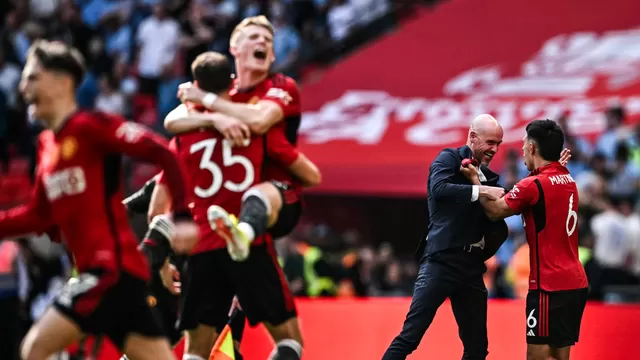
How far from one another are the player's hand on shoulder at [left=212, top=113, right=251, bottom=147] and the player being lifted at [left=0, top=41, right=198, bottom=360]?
0.86m

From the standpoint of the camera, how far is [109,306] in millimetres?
5844

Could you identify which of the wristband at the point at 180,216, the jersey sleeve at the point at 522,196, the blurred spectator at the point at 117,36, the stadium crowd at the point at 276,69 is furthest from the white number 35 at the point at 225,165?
the blurred spectator at the point at 117,36

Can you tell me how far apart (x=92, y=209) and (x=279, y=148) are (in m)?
1.48

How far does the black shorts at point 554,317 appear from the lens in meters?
7.77

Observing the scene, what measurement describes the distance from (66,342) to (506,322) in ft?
16.9

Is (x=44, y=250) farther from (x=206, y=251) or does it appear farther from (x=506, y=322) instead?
(x=206, y=251)

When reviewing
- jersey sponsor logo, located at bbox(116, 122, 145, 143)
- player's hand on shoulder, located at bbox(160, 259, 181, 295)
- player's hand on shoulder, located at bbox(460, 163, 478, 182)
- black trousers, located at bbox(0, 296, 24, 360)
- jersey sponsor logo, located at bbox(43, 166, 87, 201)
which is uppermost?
jersey sponsor logo, located at bbox(116, 122, 145, 143)

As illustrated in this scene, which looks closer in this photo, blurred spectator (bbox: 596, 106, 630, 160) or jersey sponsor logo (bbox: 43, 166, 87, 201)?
jersey sponsor logo (bbox: 43, 166, 87, 201)

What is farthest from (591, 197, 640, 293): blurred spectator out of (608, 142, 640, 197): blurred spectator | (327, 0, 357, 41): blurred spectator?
(327, 0, 357, 41): blurred spectator

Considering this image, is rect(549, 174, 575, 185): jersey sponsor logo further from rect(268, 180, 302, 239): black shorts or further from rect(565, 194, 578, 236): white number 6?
rect(268, 180, 302, 239): black shorts

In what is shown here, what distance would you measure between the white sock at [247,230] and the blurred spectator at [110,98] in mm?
12334

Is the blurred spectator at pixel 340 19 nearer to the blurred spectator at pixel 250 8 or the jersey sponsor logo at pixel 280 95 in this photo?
the blurred spectator at pixel 250 8

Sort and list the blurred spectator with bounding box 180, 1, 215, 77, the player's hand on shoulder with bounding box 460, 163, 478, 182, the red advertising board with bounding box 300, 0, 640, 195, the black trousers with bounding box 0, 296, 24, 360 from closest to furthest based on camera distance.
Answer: the player's hand on shoulder with bounding box 460, 163, 478, 182, the black trousers with bounding box 0, 296, 24, 360, the red advertising board with bounding box 300, 0, 640, 195, the blurred spectator with bounding box 180, 1, 215, 77

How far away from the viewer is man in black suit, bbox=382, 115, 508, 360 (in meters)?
7.96
